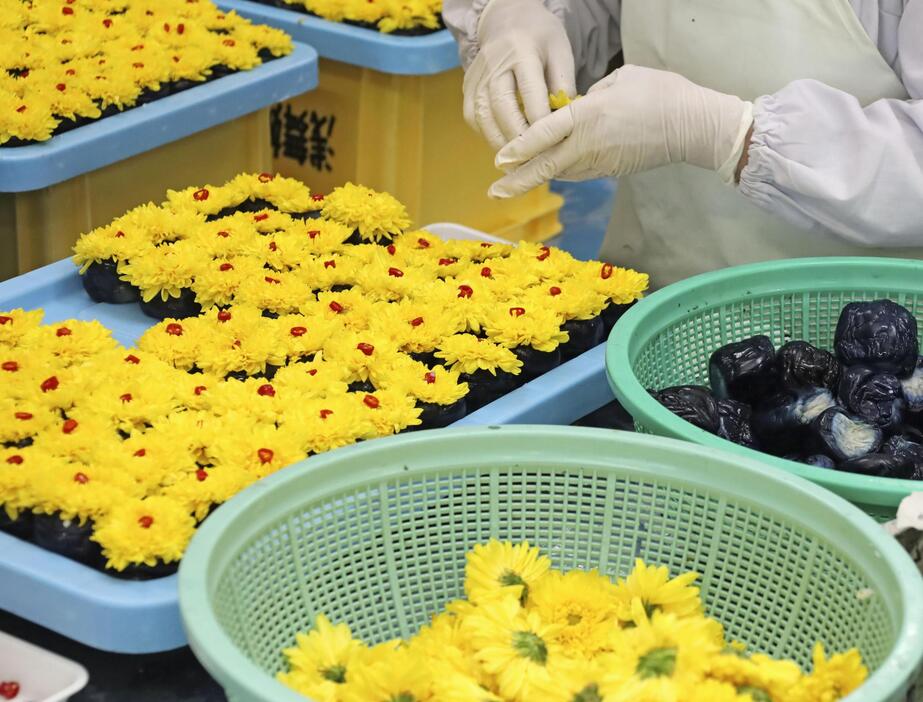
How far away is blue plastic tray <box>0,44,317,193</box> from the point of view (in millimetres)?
2234

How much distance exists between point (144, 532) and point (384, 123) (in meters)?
2.10

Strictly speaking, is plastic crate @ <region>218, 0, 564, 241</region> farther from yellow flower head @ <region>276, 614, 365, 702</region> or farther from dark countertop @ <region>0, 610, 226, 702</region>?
yellow flower head @ <region>276, 614, 365, 702</region>

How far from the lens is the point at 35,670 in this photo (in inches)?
48.7

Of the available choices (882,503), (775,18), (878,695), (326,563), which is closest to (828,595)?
(882,503)

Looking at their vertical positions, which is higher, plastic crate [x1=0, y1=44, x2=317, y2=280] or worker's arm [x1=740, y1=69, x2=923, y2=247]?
worker's arm [x1=740, y1=69, x2=923, y2=247]

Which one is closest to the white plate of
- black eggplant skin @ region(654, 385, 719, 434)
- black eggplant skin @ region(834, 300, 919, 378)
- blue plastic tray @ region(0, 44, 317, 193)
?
black eggplant skin @ region(654, 385, 719, 434)

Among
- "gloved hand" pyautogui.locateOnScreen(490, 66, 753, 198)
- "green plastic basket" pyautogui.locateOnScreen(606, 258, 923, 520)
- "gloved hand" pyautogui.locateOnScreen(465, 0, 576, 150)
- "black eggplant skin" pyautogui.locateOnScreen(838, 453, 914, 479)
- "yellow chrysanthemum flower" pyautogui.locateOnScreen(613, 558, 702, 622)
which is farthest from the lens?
"gloved hand" pyautogui.locateOnScreen(465, 0, 576, 150)

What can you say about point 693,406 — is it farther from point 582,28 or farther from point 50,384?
point 582,28

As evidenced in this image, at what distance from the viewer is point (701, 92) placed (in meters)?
1.78

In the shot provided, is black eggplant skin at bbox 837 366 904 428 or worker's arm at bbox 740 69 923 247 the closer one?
black eggplant skin at bbox 837 366 904 428

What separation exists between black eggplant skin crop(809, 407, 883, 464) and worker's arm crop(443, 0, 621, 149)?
28.0 inches

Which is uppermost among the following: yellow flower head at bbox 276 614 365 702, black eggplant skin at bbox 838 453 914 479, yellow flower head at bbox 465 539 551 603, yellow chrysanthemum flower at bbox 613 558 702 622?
black eggplant skin at bbox 838 453 914 479

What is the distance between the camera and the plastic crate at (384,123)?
3098 millimetres

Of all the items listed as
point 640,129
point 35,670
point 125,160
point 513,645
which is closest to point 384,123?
point 125,160
